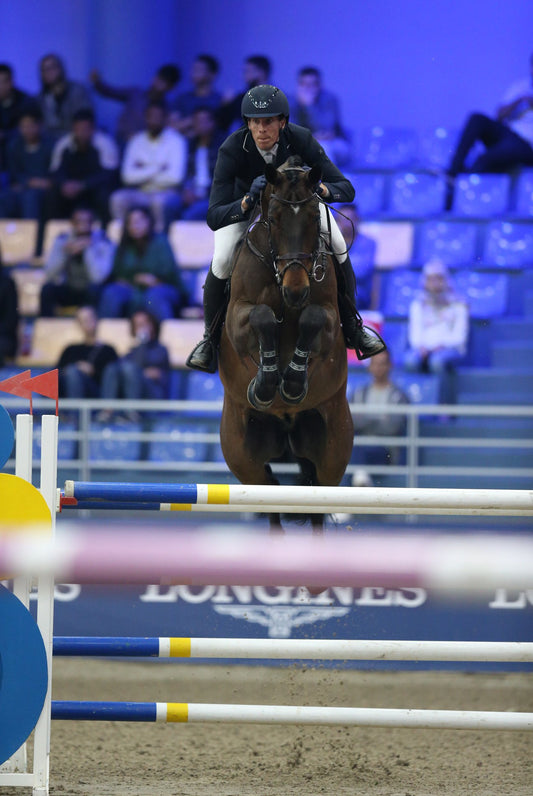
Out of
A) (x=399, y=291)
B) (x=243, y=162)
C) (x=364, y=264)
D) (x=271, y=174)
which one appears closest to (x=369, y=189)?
(x=364, y=264)

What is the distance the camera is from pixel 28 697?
3.07 m

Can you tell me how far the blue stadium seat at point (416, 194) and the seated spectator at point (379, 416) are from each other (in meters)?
2.50

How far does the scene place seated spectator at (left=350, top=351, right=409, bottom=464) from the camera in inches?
285

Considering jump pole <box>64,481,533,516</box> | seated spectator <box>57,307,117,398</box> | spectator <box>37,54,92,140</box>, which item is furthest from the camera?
spectator <box>37,54,92,140</box>

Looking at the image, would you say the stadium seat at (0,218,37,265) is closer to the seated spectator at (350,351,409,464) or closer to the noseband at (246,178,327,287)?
the seated spectator at (350,351,409,464)

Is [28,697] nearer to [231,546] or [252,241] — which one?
[231,546]

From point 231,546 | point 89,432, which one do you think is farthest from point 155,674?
point 231,546

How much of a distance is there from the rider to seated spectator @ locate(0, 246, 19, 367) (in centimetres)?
398

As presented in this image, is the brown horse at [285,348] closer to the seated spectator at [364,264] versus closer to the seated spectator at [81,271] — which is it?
the seated spectator at [364,264]

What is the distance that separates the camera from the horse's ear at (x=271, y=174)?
4.24 metres

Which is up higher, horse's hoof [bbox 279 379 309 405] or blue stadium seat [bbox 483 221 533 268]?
blue stadium seat [bbox 483 221 533 268]

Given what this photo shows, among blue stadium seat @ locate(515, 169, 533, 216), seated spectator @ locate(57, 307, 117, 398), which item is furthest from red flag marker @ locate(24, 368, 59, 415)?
blue stadium seat @ locate(515, 169, 533, 216)

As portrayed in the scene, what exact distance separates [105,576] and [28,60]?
930 cm

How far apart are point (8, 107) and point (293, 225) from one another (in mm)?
6365
